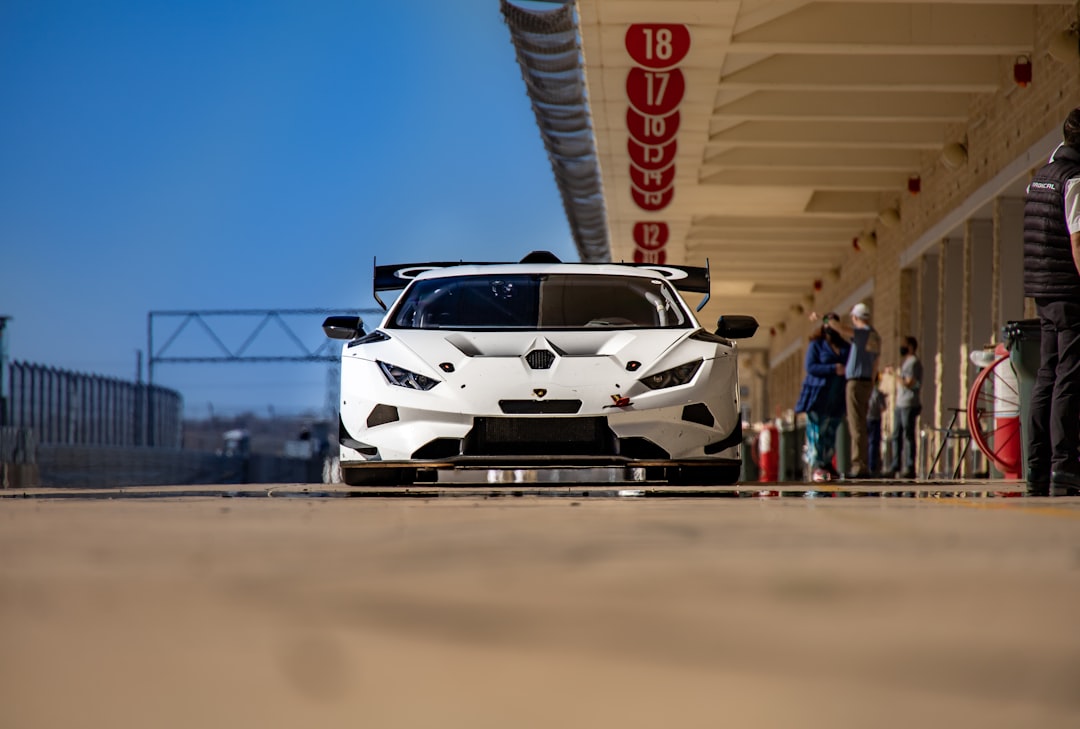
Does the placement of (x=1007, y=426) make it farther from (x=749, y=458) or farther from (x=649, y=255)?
(x=749, y=458)

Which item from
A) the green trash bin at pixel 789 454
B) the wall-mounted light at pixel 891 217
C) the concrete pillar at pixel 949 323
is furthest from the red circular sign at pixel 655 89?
the green trash bin at pixel 789 454

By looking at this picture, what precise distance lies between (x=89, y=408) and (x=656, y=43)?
31.9m

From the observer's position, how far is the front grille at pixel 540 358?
8.05 metres

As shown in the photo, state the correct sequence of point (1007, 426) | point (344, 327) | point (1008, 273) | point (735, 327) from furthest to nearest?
point (1008, 273) → point (1007, 426) → point (344, 327) → point (735, 327)

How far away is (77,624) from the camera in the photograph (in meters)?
1.96

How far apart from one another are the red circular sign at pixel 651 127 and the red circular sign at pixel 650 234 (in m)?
6.88

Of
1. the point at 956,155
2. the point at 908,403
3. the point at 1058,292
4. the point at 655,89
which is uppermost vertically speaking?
the point at 655,89

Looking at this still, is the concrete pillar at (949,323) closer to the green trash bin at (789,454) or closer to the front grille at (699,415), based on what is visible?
the green trash bin at (789,454)

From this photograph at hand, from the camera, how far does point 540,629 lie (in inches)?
76.0

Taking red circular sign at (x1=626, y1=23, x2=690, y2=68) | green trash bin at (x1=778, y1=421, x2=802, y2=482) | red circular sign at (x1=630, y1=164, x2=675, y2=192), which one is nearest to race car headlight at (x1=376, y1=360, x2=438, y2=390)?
red circular sign at (x1=626, y1=23, x2=690, y2=68)

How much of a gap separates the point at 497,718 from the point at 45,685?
0.48m

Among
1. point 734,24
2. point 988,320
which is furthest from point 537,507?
point 988,320

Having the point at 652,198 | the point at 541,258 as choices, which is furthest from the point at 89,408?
the point at 541,258

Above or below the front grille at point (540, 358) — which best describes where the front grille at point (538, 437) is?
below
